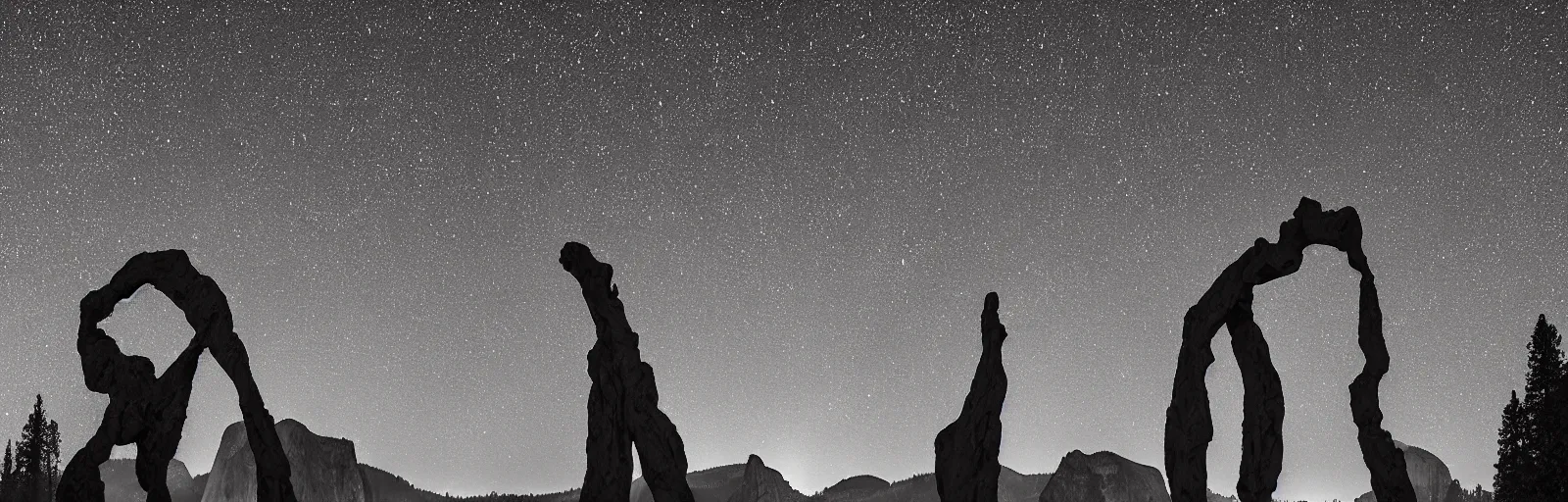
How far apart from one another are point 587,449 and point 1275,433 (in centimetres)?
1591

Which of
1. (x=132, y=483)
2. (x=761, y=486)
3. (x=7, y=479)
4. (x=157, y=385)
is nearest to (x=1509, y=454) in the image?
(x=157, y=385)

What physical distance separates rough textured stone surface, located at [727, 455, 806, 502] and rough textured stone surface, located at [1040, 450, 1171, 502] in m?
22.5

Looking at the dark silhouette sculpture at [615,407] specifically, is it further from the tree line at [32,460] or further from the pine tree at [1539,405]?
the tree line at [32,460]

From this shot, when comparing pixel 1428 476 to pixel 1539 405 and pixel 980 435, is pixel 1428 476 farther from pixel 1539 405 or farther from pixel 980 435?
pixel 980 435

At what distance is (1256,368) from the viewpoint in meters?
25.9

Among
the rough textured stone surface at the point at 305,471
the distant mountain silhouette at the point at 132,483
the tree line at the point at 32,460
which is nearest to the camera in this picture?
the tree line at the point at 32,460

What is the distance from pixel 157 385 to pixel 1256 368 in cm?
2621

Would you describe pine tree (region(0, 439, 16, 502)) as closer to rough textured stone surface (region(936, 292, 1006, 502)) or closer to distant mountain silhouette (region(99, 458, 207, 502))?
distant mountain silhouette (region(99, 458, 207, 502))

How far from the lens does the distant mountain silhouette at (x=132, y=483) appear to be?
103338 mm

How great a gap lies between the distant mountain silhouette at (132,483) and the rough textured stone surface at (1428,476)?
104m

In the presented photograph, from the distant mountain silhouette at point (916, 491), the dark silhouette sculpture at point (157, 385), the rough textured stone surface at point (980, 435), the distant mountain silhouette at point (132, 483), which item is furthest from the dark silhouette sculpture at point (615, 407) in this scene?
the distant mountain silhouette at point (132, 483)

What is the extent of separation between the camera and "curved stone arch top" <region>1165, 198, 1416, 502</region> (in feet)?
80.0

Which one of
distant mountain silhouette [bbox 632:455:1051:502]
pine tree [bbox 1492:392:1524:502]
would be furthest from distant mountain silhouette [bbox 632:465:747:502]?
pine tree [bbox 1492:392:1524:502]

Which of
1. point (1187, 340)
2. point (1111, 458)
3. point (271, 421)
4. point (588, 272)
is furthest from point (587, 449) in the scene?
point (1111, 458)
